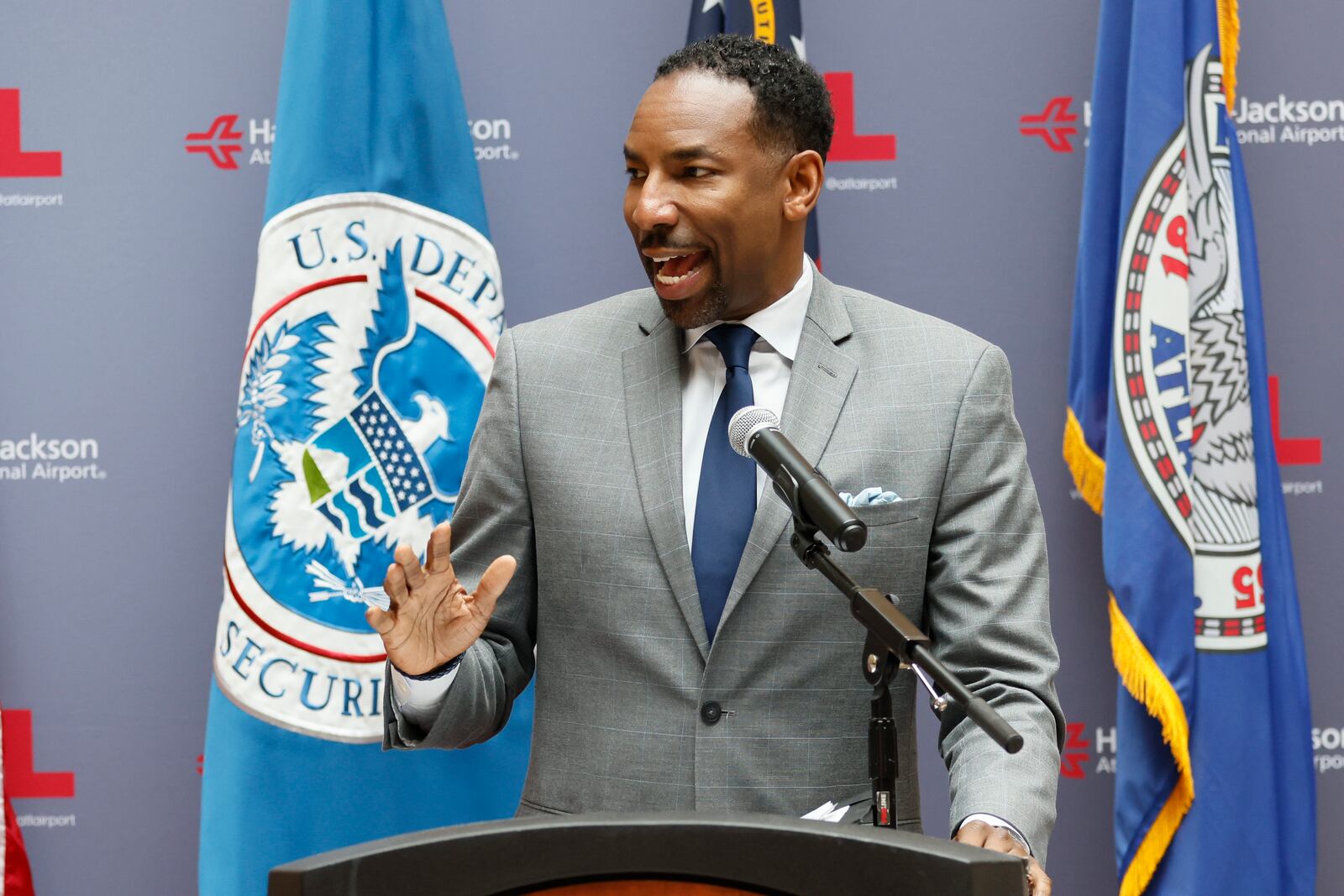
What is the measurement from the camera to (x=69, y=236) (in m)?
2.95

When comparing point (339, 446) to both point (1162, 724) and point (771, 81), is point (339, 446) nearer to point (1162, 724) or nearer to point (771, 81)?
point (771, 81)

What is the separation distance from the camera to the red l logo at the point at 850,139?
118 inches

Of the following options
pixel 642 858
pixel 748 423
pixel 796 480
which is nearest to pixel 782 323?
pixel 748 423

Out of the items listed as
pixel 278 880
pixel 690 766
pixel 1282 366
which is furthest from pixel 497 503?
pixel 1282 366

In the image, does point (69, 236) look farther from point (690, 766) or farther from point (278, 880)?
point (278, 880)

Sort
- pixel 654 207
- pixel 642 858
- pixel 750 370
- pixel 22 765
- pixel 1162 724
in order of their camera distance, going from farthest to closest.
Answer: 1. pixel 22 765
2. pixel 1162 724
3. pixel 750 370
4. pixel 654 207
5. pixel 642 858

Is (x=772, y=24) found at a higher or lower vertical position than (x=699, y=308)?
higher

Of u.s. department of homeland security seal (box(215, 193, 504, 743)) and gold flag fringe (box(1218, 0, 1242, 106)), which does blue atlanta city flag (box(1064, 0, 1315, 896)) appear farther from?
u.s. department of homeland security seal (box(215, 193, 504, 743))

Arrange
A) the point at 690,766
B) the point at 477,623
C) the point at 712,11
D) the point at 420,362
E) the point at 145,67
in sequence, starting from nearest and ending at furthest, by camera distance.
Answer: the point at 477,623 → the point at 690,766 → the point at 420,362 → the point at 712,11 → the point at 145,67

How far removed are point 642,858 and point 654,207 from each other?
2.87ft

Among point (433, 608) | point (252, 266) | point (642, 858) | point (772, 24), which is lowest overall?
point (642, 858)

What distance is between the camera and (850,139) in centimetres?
299

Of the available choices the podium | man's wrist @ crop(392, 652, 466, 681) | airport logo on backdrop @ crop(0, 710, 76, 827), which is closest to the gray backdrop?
airport logo on backdrop @ crop(0, 710, 76, 827)

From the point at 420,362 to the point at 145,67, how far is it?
1060 millimetres
